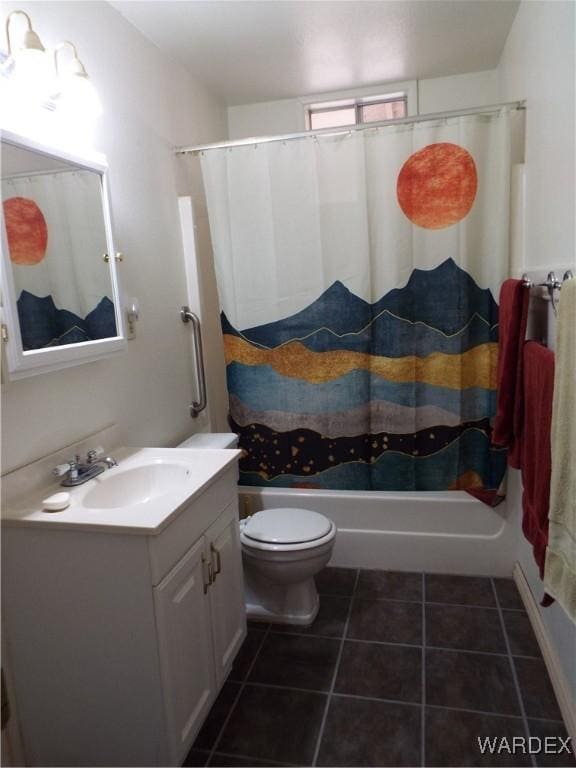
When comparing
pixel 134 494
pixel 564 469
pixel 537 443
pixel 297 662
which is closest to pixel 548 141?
pixel 537 443

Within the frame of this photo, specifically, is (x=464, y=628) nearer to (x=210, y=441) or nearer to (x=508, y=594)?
(x=508, y=594)

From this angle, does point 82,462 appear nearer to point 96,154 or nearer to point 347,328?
point 96,154

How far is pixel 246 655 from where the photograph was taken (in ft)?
6.62

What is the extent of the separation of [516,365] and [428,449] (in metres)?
0.76

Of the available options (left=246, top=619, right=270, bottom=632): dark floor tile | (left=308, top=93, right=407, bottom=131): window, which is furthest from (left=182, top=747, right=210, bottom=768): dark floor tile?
(left=308, top=93, right=407, bottom=131): window

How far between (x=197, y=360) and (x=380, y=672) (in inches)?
60.4

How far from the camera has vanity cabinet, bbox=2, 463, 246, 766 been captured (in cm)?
134

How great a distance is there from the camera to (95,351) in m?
1.69

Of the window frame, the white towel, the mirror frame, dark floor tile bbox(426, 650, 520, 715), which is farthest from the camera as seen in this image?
the window frame

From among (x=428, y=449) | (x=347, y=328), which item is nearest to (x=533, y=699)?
(x=428, y=449)

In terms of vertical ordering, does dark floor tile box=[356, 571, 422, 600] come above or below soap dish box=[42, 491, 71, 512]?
below

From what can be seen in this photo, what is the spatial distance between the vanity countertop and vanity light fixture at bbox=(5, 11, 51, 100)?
1.14m

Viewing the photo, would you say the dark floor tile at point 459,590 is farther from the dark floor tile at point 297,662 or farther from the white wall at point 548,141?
the dark floor tile at point 297,662

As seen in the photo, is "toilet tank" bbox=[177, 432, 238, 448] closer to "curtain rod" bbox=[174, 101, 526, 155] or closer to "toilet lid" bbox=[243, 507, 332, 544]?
"toilet lid" bbox=[243, 507, 332, 544]
